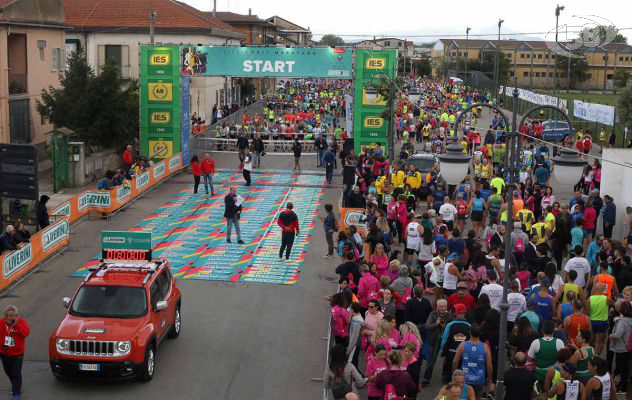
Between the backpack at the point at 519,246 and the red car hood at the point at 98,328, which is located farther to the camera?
the backpack at the point at 519,246

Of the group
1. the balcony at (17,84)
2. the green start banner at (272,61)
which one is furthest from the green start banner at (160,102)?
the balcony at (17,84)

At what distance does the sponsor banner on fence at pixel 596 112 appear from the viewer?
1727 inches

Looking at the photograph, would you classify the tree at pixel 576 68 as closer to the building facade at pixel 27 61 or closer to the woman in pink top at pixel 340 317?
the building facade at pixel 27 61

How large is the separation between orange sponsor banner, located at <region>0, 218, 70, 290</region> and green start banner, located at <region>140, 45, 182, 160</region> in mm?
13947

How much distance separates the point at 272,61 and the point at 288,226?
15577mm

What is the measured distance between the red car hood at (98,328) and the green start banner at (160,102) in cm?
2304

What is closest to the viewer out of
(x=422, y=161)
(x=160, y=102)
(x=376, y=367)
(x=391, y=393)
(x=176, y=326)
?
(x=391, y=393)

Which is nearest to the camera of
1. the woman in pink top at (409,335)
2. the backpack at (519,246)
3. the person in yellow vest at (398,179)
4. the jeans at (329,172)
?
the woman in pink top at (409,335)

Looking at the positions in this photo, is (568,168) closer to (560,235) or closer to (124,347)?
(124,347)

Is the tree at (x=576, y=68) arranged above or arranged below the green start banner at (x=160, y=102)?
above

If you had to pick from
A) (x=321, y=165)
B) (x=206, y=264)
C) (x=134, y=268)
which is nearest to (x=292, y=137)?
(x=321, y=165)

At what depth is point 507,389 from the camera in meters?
10.4

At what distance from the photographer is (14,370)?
12.3 m

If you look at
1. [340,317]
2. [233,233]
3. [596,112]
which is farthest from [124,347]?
[596,112]
